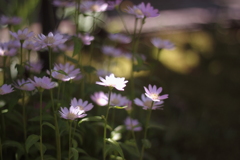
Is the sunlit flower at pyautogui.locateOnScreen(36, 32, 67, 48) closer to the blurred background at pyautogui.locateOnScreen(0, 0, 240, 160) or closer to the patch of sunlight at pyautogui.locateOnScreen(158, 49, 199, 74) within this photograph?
the blurred background at pyautogui.locateOnScreen(0, 0, 240, 160)

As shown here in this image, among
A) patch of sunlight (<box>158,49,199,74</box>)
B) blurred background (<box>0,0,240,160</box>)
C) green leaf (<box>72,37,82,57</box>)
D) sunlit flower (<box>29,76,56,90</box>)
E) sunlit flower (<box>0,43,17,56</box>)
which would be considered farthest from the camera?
patch of sunlight (<box>158,49,199,74</box>)

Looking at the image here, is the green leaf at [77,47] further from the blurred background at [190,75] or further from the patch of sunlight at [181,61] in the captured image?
the patch of sunlight at [181,61]

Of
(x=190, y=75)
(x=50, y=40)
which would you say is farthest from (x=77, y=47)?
(x=190, y=75)

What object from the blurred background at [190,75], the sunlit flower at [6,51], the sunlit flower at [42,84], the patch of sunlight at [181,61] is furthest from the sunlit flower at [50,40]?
the patch of sunlight at [181,61]

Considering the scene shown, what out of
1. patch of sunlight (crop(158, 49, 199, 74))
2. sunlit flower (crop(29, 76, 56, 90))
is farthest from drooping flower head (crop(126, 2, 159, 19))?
patch of sunlight (crop(158, 49, 199, 74))

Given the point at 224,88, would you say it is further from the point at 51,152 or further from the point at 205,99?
the point at 51,152

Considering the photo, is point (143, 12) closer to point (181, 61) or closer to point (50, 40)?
point (50, 40)

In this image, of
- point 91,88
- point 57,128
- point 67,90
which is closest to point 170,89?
point 91,88

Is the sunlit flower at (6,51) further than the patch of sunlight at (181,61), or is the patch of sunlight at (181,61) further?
the patch of sunlight at (181,61)
